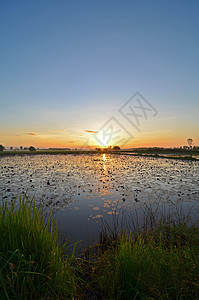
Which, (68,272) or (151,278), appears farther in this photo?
(68,272)

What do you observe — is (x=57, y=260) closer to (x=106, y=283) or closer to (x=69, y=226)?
(x=106, y=283)

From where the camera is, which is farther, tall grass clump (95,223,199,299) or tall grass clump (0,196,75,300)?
tall grass clump (0,196,75,300)

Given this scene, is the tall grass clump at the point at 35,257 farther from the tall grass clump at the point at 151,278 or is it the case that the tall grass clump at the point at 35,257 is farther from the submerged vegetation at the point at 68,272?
the tall grass clump at the point at 151,278

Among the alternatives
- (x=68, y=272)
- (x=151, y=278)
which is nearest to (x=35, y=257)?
(x=68, y=272)

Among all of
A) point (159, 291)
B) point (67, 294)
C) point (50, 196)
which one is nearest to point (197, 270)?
point (159, 291)

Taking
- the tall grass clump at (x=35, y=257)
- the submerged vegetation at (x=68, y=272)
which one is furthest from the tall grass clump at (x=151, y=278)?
the tall grass clump at (x=35, y=257)

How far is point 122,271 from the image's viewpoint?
Answer: 2.95 m

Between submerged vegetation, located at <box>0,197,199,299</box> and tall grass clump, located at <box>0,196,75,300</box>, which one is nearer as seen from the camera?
submerged vegetation, located at <box>0,197,199,299</box>

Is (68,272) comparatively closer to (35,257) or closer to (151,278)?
(35,257)

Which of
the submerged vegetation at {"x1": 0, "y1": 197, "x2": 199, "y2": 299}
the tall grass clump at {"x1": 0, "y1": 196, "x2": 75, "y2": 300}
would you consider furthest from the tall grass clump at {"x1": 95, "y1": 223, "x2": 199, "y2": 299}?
the tall grass clump at {"x1": 0, "y1": 196, "x2": 75, "y2": 300}

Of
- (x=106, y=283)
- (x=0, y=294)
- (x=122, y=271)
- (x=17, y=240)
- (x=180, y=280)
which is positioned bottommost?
(x=106, y=283)

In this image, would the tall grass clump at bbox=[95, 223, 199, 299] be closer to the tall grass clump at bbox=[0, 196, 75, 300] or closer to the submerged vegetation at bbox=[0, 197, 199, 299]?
the submerged vegetation at bbox=[0, 197, 199, 299]

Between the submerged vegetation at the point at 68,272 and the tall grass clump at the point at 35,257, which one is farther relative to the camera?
the tall grass clump at the point at 35,257

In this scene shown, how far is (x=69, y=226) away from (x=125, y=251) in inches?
154
